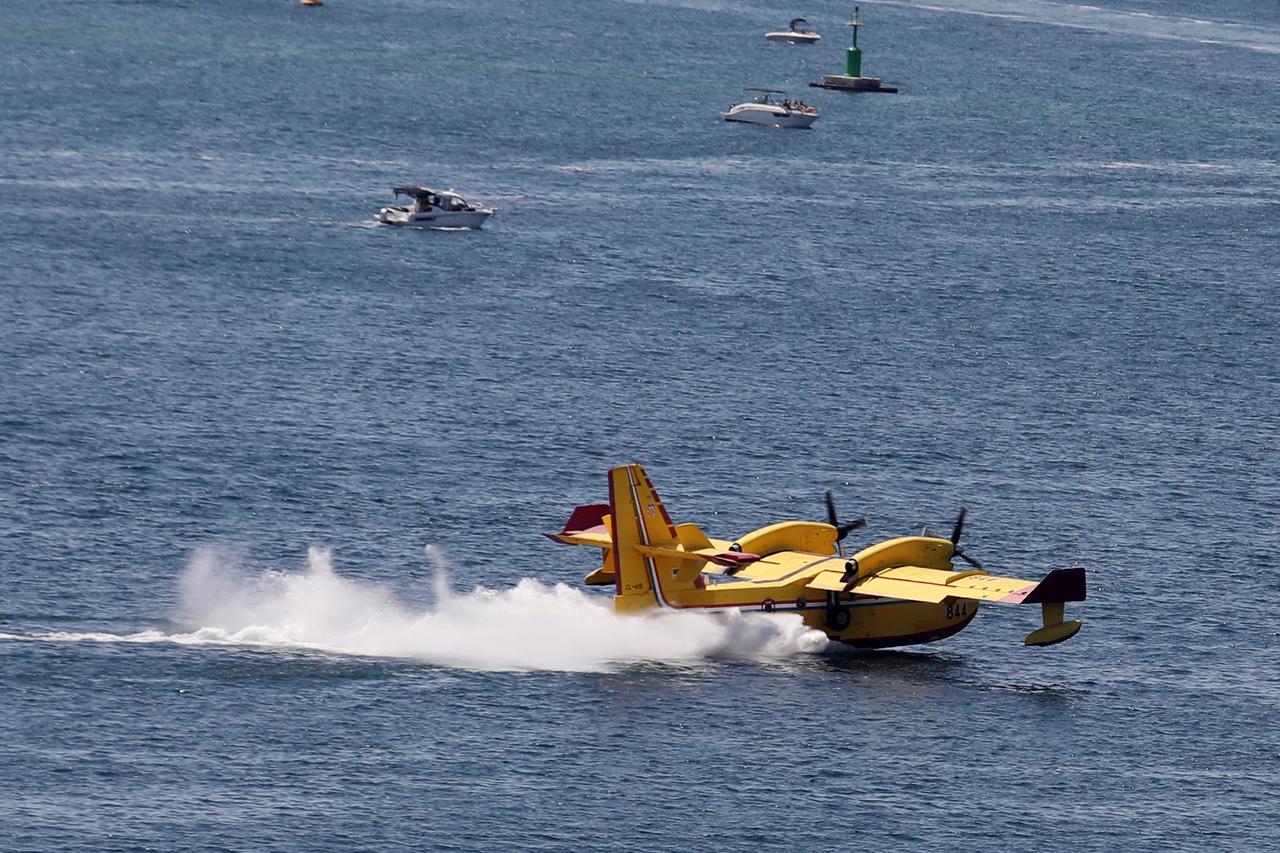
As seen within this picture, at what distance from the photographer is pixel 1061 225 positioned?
187625mm

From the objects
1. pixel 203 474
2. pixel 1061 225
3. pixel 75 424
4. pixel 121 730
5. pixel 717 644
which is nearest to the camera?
pixel 121 730

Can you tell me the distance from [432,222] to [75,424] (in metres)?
62.9

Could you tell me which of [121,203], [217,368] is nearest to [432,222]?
[121,203]

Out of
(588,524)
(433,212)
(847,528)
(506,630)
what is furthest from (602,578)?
(433,212)

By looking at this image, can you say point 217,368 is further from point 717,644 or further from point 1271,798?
point 1271,798

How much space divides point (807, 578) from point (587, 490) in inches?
1087

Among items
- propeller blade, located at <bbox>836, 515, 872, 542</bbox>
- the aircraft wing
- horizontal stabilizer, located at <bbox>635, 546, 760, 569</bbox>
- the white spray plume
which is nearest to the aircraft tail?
horizontal stabilizer, located at <bbox>635, 546, 760, 569</bbox>

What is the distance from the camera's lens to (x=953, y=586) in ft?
276

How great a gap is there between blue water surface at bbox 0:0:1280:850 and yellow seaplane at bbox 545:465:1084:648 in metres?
A: 1.95

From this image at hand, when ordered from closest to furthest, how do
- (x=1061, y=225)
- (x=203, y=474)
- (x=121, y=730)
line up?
(x=121, y=730), (x=203, y=474), (x=1061, y=225)

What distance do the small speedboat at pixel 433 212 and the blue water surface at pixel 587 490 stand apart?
143 centimetres

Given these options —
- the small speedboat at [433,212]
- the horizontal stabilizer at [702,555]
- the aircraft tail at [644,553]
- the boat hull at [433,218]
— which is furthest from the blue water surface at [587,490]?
the horizontal stabilizer at [702,555]

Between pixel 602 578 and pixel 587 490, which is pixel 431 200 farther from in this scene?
pixel 602 578

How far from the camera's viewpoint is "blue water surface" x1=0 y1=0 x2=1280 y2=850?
72.2m
